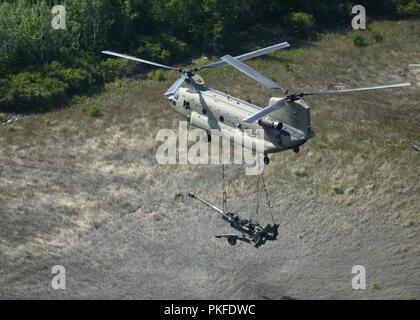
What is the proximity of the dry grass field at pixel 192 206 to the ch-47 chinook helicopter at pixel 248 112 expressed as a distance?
8.33m

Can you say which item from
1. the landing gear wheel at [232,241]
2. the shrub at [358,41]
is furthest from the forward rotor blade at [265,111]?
the shrub at [358,41]

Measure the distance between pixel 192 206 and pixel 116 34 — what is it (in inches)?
1090

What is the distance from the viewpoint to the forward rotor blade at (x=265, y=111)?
40859mm

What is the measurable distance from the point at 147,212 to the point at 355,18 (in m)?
43.3

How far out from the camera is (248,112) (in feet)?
150

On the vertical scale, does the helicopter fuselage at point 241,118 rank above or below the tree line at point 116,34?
below

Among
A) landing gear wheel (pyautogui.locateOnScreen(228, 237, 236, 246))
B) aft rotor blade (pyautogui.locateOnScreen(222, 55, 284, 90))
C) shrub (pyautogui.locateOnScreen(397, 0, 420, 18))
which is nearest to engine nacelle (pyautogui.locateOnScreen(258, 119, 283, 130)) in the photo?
aft rotor blade (pyautogui.locateOnScreen(222, 55, 284, 90))

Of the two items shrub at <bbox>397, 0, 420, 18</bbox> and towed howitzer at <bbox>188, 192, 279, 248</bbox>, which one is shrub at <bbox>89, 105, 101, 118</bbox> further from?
shrub at <bbox>397, 0, 420, 18</bbox>

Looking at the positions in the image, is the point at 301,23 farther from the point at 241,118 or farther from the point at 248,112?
the point at 241,118

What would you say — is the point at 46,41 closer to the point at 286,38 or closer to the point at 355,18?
the point at 286,38

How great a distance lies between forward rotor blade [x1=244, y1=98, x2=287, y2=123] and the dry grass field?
455 inches

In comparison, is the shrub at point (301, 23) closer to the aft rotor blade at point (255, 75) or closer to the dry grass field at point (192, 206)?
the dry grass field at point (192, 206)

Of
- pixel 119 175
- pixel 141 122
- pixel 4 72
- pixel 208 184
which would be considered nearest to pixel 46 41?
pixel 4 72

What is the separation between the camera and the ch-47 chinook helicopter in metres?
43.6
